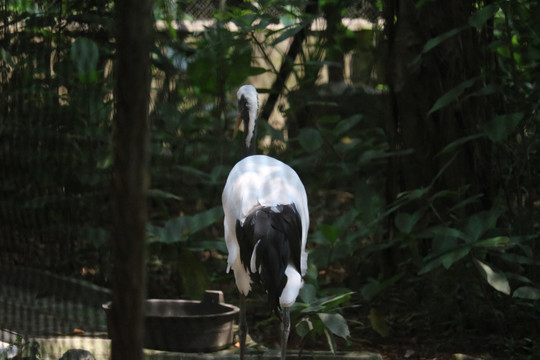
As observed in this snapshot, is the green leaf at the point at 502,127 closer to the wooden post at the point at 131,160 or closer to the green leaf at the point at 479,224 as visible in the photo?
the green leaf at the point at 479,224

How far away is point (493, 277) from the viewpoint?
366 centimetres

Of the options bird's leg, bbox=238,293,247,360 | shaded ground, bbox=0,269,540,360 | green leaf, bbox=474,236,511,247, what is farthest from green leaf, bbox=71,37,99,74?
green leaf, bbox=474,236,511,247

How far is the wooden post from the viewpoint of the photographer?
3.30ft

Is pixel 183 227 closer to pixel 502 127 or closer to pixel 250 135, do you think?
pixel 250 135

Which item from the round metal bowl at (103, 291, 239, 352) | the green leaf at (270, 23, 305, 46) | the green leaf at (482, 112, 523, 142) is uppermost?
the green leaf at (270, 23, 305, 46)

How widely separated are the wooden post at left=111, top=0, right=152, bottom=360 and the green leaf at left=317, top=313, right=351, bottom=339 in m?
2.42

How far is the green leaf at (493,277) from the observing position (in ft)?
11.9

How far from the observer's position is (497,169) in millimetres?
4578

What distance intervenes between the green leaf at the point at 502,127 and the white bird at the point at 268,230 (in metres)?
1.06

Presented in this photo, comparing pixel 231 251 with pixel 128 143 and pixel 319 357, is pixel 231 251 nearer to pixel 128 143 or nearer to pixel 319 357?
pixel 319 357

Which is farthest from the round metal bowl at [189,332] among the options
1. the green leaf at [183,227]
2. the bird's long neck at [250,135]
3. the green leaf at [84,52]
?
the green leaf at [84,52]

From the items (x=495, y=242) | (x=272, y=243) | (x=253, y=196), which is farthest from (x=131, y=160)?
(x=495, y=242)

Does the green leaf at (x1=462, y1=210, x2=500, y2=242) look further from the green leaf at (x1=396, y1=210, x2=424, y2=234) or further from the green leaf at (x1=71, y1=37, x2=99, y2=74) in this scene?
the green leaf at (x1=71, y1=37, x2=99, y2=74)

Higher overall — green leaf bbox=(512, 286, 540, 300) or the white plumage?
the white plumage
